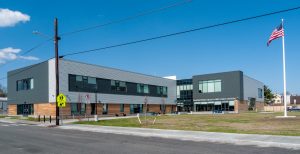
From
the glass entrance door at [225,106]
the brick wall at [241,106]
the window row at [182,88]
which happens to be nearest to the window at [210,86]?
the glass entrance door at [225,106]

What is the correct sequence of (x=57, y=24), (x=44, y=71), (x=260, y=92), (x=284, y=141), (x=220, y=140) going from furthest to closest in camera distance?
(x=260, y=92) < (x=44, y=71) < (x=57, y=24) < (x=220, y=140) < (x=284, y=141)

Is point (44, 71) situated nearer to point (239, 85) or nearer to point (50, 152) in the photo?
point (50, 152)

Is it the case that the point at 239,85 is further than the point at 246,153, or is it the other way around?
the point at 239,85

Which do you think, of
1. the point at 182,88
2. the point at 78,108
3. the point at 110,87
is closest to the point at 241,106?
the point at 182,88

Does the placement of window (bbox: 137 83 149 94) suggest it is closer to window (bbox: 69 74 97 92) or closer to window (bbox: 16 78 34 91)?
window (bbox: 69 74 97 92)

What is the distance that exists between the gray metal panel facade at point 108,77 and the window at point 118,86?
28.0 inches

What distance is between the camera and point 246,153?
13.3 meters

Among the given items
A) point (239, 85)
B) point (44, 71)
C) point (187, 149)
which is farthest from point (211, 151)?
point (239, 85)

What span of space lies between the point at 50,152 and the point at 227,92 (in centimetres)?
6422

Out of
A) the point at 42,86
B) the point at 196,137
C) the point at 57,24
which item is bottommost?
the point at 196,137

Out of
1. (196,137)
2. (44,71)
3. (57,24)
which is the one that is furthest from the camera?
(44,71)

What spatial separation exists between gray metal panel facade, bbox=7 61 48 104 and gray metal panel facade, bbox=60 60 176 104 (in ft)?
9.06

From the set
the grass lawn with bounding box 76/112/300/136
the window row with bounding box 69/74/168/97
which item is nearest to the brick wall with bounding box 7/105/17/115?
the window row with bounding box 69/74/168/97

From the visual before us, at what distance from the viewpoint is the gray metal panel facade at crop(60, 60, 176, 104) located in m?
49.2
